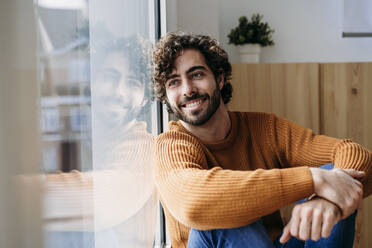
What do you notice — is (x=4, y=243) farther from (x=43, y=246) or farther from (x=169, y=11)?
(x=169, y=11)

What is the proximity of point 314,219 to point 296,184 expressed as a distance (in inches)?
3.7

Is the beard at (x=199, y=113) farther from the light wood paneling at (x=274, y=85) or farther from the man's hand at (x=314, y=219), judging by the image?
the light wood paneling at (x=274, y=85)

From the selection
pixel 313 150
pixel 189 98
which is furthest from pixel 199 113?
pixel 313 150

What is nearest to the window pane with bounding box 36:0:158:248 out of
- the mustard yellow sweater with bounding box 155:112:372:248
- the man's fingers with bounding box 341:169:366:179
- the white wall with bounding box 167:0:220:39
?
the mustard yellow sweater with bounding box 155:112:372:248

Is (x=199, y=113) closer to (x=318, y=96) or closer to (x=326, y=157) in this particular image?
(x=326, y=157)

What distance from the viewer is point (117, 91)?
2.50 feet

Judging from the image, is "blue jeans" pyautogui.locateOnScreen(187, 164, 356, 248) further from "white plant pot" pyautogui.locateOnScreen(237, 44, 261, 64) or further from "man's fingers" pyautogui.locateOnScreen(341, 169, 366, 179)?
"white plant pot" pyautogui.locateOnScreen(237, 44, 261, 64)

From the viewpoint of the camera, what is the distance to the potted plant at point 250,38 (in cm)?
218

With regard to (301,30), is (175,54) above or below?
below

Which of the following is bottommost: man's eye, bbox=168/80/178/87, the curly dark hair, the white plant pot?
man's eye, bbox=168/80/178/87

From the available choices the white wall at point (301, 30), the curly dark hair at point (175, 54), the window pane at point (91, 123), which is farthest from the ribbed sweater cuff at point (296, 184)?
the white wall at point (301, 30)

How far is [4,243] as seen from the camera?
0.26m

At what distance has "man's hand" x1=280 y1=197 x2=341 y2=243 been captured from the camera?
0.80m

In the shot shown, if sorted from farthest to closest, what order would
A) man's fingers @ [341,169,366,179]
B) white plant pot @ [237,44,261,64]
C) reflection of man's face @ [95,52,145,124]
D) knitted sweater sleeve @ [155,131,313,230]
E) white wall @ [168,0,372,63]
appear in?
white wall @ [168,0,372,63] → white plant pot @ [237,44,261,64] → man's fingers @ [341,169,366,179] → knitted sweater sleeve @ [155,131,313,230] → reflection of man's face @ [95,52,145,124]
